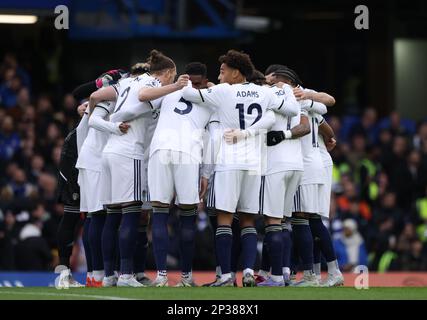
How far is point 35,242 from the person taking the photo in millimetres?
20562

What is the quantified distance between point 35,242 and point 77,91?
593 centimetres

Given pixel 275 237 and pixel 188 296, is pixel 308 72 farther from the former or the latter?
pixel 188 296

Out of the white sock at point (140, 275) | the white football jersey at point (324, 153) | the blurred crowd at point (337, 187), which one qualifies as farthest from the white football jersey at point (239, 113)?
the blurred crowd at point (337, 187)

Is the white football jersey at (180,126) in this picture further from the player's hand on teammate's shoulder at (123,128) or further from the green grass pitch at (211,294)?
the green grass pitch at (211,294)

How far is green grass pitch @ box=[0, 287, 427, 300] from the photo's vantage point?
12.2 metres

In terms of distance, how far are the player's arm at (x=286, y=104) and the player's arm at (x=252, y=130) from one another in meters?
0.13

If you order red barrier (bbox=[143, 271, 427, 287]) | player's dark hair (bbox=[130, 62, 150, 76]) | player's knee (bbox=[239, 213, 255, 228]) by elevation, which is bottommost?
red barrier (bbox=[143, 271, 427, 287])

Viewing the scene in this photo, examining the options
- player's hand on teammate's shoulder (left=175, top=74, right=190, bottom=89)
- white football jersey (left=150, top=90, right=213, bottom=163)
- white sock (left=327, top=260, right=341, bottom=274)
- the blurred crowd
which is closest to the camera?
player's hand on teammate's shoulder (left=175, top=74, right=190, bottom=89)

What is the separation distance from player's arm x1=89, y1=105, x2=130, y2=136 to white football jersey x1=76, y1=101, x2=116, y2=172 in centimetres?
5

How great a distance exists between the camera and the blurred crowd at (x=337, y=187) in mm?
21016

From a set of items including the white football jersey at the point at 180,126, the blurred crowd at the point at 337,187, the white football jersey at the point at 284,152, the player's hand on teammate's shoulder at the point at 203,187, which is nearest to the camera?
the white football jersey at the point at 180,126

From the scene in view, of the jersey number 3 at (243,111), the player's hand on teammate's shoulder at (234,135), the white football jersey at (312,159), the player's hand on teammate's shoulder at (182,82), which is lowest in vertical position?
the white football jersey at (312,159)

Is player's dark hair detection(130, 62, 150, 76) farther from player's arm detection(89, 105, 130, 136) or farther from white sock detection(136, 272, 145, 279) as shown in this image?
white sock detection(136, 272, 145, 279)

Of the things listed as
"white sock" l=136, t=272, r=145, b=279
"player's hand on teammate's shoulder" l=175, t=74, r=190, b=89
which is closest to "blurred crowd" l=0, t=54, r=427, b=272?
"white sock" l=136, t=272, r=145, b=279
